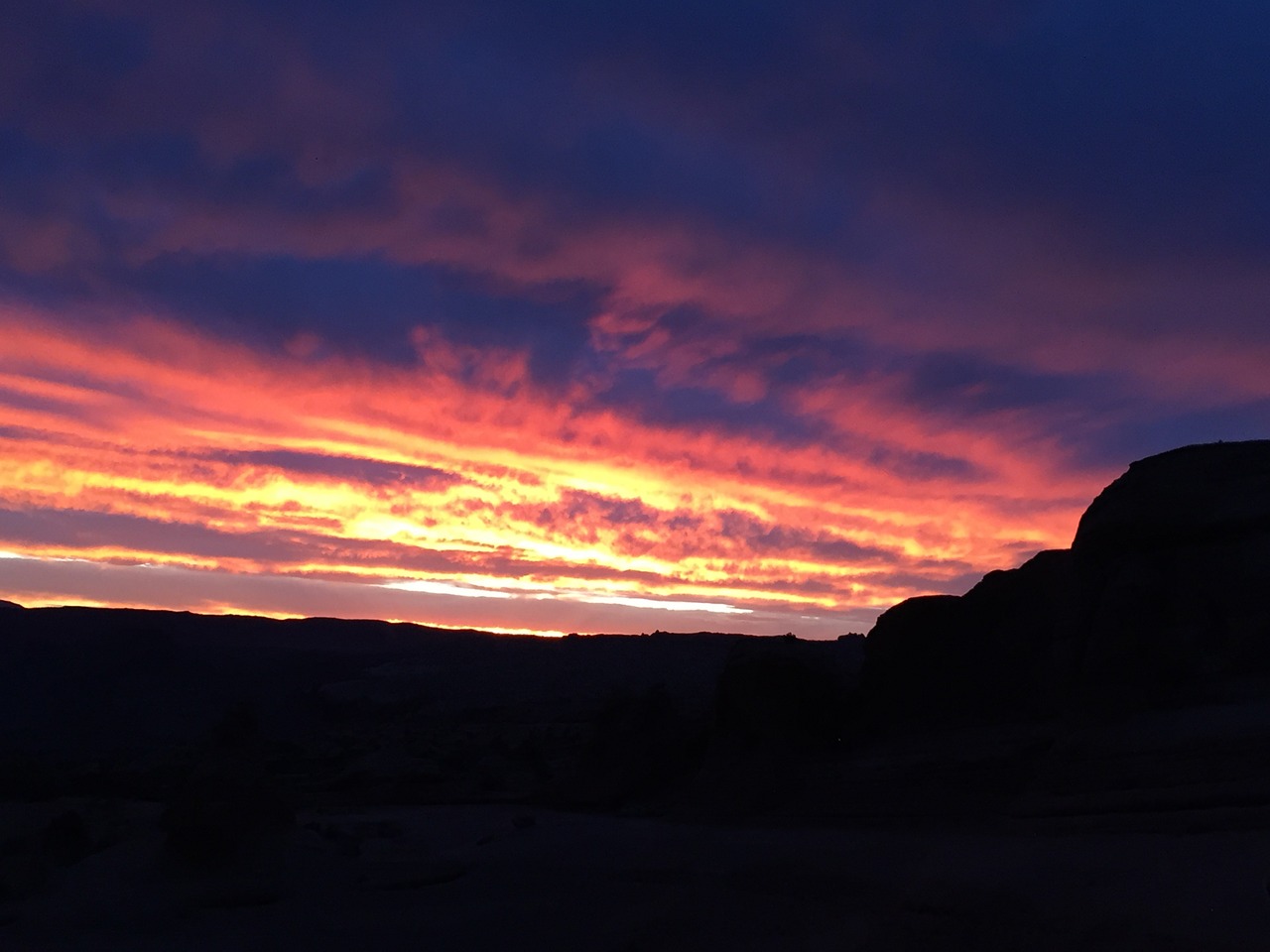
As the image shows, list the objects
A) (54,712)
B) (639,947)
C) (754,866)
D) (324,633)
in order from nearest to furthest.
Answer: (639,947) < (754,866) < (54,712) < (324,633)

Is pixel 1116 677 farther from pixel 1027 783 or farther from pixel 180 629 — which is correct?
pixel 180 629

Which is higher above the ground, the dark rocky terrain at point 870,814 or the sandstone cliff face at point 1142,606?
the sandstone cliff face at point 1142,606

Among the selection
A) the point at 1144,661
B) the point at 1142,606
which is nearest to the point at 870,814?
the point at 1144,661

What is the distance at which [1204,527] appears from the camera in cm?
1541

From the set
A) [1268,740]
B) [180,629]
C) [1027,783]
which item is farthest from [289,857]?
[180,629]

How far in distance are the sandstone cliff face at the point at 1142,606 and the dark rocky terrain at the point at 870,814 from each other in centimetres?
4

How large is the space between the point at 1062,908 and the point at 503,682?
205 ft

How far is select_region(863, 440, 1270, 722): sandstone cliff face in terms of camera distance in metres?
14.6

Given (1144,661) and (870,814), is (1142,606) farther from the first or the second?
(870,814)

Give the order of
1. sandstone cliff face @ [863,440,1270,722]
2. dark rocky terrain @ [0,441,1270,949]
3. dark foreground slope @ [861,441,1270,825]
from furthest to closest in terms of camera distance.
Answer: sandstone cliff face @ [863,440,1270,722] → dark foreground slope @ [861,441,1270,825] → dark rocky terrain @ [0,441,1270,949]

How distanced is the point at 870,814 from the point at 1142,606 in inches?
217

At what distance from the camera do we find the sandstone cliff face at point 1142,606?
14.6m

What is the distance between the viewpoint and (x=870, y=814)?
1780 centimetres

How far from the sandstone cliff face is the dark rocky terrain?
0.13 ft
